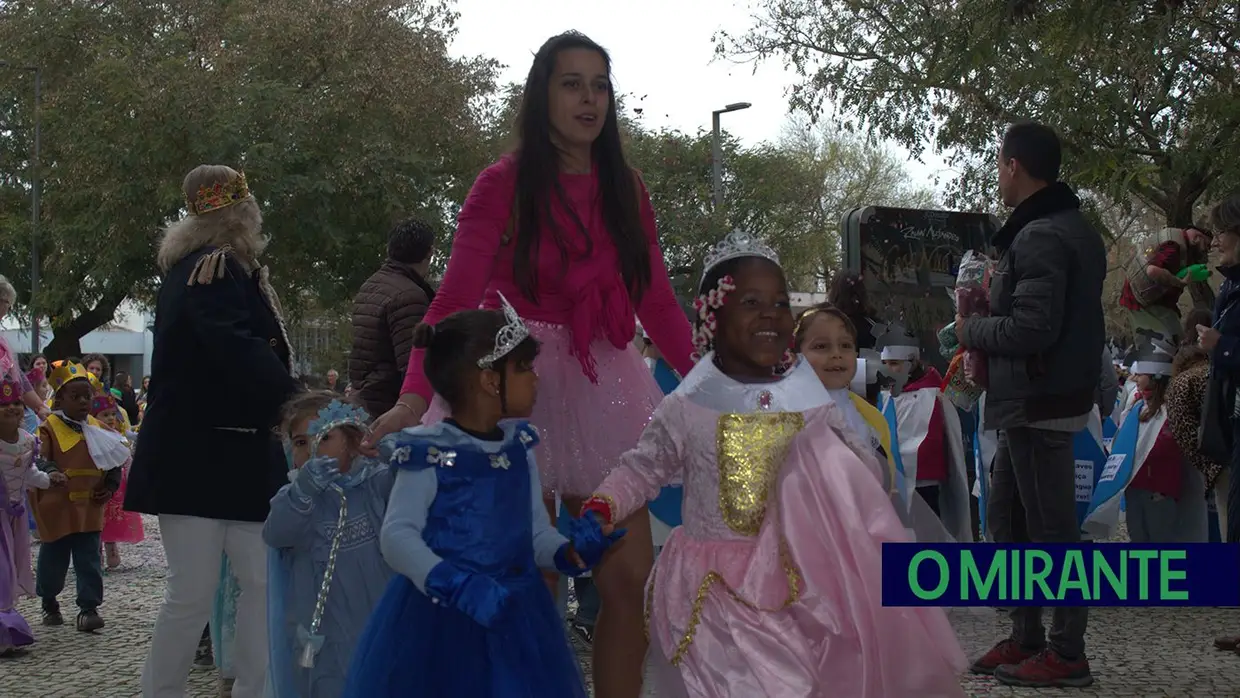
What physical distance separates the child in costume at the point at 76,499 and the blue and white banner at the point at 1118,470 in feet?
18.4

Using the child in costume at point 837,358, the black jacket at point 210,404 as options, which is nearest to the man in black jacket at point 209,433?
the black jacket at point 210,404

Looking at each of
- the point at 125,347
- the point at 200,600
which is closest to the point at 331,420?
the point at 200,600

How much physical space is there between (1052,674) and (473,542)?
3.13 m

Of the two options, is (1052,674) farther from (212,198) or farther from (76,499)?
(76,499)

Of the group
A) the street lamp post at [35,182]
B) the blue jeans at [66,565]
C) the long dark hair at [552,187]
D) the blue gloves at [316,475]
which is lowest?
Result: the blue jeans at [66,565]

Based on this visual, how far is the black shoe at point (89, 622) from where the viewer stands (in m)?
8.11

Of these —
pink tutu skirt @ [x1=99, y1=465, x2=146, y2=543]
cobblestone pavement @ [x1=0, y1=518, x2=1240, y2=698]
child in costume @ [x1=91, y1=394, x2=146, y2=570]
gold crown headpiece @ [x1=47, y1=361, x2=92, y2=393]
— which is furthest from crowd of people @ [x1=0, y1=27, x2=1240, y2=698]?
pink tutu skirt @ [x1=99, y1=465, x2=146, y2=543]

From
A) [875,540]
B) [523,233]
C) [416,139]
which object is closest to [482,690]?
[875,540]

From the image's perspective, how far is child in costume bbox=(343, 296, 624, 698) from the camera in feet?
12.4

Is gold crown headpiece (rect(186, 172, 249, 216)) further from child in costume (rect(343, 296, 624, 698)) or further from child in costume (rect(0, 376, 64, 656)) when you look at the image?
child in costume (rect(0, 376, 64, 656))

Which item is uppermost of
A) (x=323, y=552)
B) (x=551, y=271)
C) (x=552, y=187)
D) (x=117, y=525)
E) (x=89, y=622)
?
(x=552, y=187)

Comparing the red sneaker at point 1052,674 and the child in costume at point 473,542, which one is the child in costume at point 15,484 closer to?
the child in costume at point 473,542

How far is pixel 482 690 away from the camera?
150 inches

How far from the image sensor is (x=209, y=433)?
5348 mm
